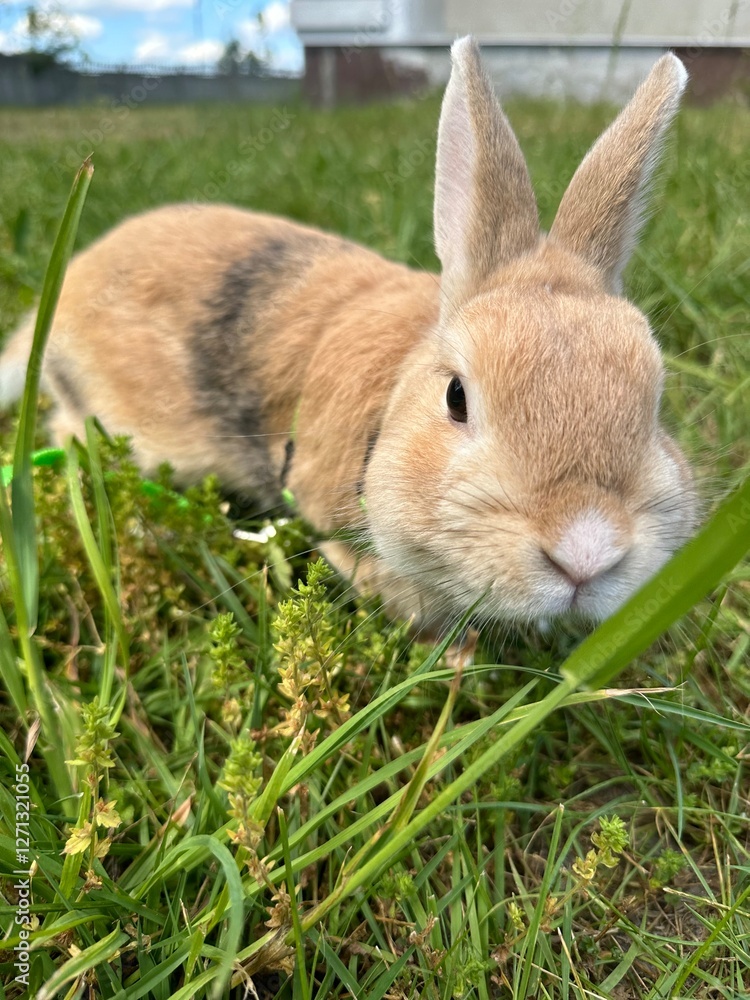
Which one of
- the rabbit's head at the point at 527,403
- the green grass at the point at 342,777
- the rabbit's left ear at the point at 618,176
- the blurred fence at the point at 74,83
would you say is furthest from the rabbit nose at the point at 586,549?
the blurred fence at the point at 74,83

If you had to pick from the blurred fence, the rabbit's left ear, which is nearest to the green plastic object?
the rabbit's left ear

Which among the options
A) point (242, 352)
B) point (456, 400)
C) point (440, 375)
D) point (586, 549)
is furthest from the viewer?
point (242, 352)

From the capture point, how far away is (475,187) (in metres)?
2.32

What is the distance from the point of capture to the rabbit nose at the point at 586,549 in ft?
5.26

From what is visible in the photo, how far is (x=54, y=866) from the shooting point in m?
1.44

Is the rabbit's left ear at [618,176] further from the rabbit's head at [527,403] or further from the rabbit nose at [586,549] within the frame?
the rabbit nose at [586,549]

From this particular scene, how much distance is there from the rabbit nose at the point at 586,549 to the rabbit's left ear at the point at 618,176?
122 centimetres

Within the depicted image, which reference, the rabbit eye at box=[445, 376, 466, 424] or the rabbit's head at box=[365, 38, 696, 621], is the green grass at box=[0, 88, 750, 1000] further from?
the rabbit eye at box=[445, 376, 466, 424]

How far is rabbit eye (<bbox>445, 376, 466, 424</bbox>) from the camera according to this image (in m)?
2.06

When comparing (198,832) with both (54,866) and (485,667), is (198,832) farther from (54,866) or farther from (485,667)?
(485,667)

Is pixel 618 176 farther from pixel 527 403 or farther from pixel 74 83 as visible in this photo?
pixel 74 83

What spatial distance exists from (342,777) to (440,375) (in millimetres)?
1178

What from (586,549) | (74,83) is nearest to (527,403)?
(586,549)

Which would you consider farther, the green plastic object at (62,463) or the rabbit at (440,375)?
the green plastic object at (62,463)
